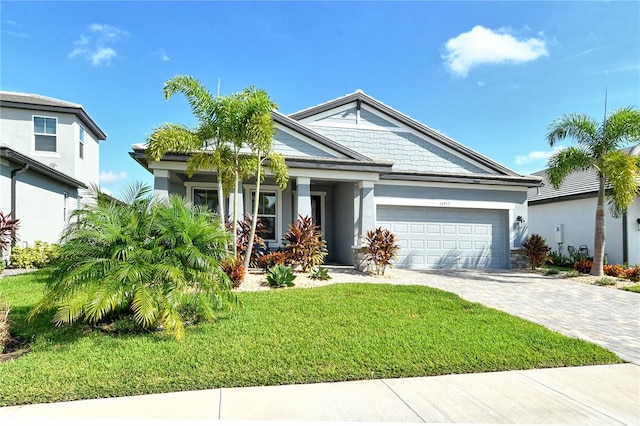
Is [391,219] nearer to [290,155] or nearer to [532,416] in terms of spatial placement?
[290,155]

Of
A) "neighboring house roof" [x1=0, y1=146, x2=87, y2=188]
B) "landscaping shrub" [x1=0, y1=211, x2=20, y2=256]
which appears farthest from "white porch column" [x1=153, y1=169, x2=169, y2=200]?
"landscaping shrub" [x1=0, y1=211, x2=20, y2=256]

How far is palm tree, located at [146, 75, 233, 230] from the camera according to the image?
29.6ft

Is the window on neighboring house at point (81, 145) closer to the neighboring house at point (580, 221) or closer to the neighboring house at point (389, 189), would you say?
the neighboring house at point (389, 189)

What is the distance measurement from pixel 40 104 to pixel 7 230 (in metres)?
7.15

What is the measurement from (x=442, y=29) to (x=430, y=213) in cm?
670

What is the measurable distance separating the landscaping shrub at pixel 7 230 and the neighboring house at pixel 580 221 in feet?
62.0

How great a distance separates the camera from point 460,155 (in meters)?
14.6

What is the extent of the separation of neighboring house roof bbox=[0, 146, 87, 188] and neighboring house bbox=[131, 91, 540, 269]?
4404mm

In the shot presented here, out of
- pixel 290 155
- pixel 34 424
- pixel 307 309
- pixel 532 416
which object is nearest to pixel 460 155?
pixel 290 155

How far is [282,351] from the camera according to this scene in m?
4.54


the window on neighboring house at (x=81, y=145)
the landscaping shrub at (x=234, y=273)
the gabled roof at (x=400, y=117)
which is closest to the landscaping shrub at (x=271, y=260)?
the landscaping shrub at (x=234, y=273)

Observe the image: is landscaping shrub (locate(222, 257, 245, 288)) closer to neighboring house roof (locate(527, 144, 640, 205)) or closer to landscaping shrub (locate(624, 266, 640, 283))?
landscaping shrub (locate(624, 266, 640, 283))

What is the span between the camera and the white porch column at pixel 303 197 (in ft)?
37.7

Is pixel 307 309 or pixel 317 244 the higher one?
pixel 317 244
